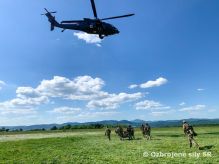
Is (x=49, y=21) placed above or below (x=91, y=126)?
above

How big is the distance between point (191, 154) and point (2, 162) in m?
14.0

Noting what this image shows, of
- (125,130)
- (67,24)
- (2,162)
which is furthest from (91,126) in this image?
(2,162)

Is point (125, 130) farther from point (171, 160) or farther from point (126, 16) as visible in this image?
point (171, 160)

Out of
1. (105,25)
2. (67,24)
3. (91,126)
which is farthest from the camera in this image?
(91,126)

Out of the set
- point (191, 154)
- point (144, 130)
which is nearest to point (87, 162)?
point (191, 154)

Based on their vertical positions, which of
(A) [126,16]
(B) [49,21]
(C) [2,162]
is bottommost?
(C) [2,162]

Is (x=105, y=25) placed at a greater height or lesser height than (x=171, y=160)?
greater

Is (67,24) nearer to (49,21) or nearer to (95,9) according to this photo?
(95,9)

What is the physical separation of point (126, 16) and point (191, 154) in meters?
14.1

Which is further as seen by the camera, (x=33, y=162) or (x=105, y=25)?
(x=105, y=25)

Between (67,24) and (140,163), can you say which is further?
(67,24)

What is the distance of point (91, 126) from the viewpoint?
158125 mm

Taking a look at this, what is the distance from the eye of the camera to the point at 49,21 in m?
47.1

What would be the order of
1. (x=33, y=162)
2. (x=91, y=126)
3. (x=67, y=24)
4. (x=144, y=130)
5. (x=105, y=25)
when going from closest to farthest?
(x=33, y=162), (x=105, y=25), (x=67, y=24), (x=144, y=130), (x=91, y=126)
